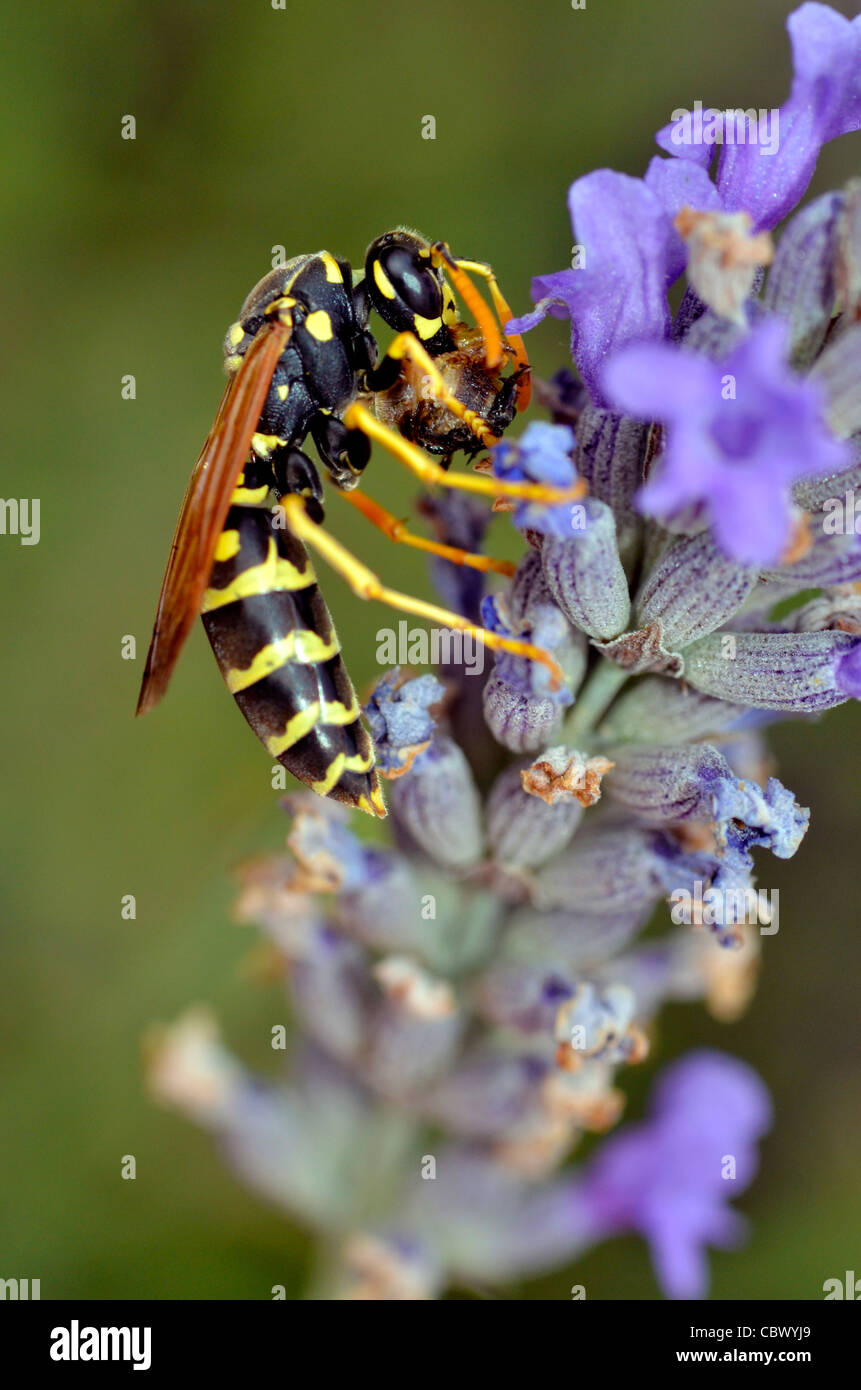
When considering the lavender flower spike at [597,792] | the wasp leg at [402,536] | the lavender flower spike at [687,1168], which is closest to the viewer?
the lavender flower spike at [597,792]

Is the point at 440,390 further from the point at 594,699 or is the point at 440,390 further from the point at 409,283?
the point at 594,699

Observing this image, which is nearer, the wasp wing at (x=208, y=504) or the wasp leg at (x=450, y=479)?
the wasp leg at (x=450, y=479)

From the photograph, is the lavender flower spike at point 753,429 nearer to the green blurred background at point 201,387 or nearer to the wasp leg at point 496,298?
the wasp leg at point 496,298

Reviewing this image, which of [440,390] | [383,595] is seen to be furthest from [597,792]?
[440,390]

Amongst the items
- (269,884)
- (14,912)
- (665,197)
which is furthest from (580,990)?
(14,912)

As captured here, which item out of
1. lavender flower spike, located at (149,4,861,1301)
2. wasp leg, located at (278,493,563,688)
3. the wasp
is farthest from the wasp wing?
lavender flower spike, located at (149,4,861,1301)

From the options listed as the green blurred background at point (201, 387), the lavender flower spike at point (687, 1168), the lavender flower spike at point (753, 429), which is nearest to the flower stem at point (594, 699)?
the lavender flower spike at point (753, 429)
